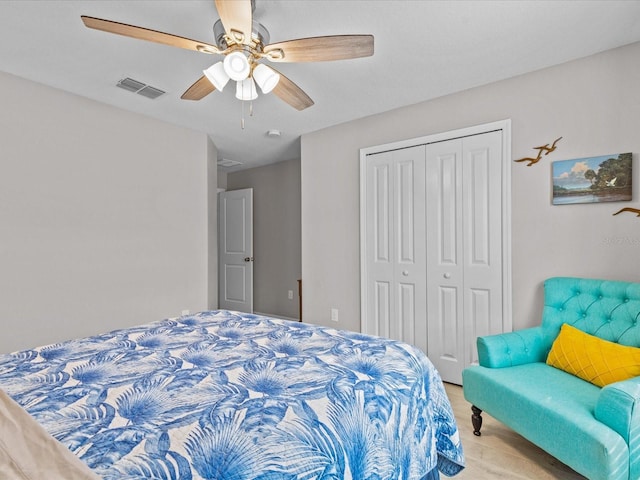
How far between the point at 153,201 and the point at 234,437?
126 inches

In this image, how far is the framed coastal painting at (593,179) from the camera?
2240 mm

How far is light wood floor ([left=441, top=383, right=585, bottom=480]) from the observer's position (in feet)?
5.75

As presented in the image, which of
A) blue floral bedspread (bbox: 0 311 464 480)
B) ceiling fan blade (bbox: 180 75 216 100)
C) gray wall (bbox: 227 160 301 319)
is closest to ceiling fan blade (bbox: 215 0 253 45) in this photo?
ceiling fan blade (bbox: 180 75 216 100)

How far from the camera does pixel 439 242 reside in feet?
9.94

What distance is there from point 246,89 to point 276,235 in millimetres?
3384

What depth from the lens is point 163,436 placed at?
838 mm

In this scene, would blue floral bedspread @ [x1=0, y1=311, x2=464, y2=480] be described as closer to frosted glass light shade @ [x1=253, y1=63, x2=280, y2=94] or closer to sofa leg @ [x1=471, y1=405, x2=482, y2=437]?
sofa leg @ [x1=471, y1=405, x2=482, y2=437]

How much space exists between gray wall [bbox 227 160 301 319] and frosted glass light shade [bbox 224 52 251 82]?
3.30m

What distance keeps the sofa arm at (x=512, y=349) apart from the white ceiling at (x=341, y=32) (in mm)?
1873

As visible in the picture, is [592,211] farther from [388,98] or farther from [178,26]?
[178,26]

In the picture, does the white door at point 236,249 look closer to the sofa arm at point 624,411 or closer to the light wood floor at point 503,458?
the light wood floor at point 503,458

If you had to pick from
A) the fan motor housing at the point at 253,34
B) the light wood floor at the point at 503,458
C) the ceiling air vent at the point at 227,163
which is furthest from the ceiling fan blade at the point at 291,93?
the ceiling air vent at the point at 227,163

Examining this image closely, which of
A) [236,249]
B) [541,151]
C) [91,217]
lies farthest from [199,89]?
[236,249]

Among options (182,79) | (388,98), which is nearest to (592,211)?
(388,98)
